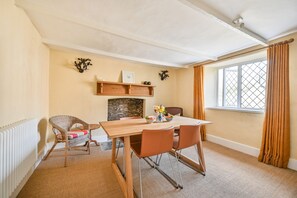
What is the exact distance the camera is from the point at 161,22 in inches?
73.0

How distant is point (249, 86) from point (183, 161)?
93.5 inches

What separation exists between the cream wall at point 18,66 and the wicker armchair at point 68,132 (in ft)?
1.18

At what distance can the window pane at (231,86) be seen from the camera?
3385mm

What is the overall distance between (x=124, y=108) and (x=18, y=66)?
255 centimetres

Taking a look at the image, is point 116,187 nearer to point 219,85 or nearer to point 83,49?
point 83,49

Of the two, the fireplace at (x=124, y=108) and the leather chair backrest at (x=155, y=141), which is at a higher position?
the fireplace at (x=124, y=108)

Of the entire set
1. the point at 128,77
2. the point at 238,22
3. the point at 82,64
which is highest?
the point at 238,22

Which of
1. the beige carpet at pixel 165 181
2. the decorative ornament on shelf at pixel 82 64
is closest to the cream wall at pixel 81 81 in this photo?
the decorative ornament on shelf at pixel 82 64

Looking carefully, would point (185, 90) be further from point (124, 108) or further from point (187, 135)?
point (187, 135)

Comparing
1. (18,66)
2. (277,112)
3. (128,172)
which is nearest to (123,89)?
(18,66)

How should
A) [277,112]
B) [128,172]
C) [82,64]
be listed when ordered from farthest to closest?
1. [82,64]
2. [277,112]
3. [128,172]

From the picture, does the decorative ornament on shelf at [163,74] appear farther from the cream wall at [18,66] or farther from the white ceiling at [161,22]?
the cream wall at [18,66]

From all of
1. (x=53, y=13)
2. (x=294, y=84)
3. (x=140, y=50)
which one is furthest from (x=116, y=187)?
(x=294, y=84)

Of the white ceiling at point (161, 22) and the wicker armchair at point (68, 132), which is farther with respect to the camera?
the wicker armchair at point (68, 132)
